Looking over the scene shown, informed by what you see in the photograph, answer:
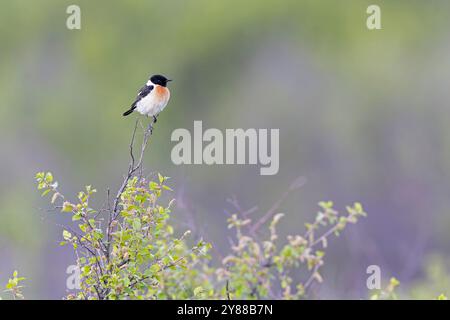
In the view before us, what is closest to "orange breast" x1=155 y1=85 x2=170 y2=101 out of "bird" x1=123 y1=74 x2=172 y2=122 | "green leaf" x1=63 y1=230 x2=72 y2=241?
"bird" x1=123 y1=74 x2=172 y2=122

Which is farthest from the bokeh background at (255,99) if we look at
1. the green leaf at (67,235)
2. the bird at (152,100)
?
the green leaf at (67,235)

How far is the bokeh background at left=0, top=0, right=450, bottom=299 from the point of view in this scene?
22.6 m

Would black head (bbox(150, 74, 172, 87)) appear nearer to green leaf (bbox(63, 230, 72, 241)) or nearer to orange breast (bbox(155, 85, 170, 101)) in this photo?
orange breast (bbox(155, 85, 170, 101))

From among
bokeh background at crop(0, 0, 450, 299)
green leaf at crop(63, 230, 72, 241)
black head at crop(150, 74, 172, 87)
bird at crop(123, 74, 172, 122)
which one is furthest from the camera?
bokeh background at crop(0, 0, 450, 299)

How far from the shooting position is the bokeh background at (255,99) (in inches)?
890

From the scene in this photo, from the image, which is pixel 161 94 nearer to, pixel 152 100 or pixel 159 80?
pixel 152 100

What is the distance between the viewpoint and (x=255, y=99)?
26.4 meters

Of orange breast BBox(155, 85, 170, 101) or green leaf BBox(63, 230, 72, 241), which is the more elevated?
orange breast BBox(155, 85, 170, 101)

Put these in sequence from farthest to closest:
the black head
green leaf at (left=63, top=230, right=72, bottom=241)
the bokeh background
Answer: the bokeh background
the black head
green leaf at (left=63, top=230, right=72, bottom=241)

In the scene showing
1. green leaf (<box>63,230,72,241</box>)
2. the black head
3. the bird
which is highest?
the black head

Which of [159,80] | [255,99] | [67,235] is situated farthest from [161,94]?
[255,99]

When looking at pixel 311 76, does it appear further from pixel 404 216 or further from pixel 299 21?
pixel 404 216

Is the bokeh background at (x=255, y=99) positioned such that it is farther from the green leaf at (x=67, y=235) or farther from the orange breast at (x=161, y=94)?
the green leaf at (x=67, y=235)

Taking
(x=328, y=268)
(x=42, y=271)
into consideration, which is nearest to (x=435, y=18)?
(x=328, y=268)
